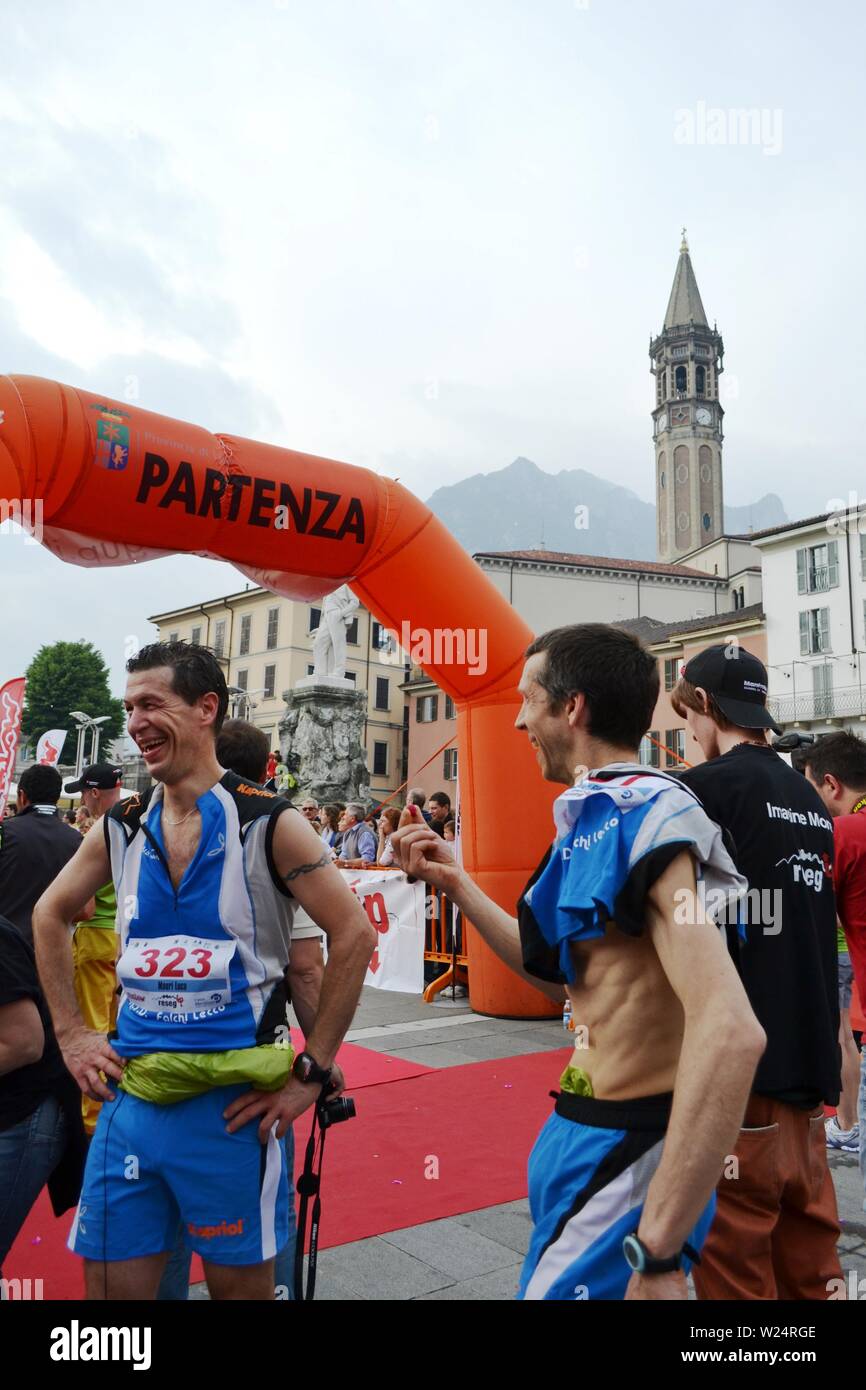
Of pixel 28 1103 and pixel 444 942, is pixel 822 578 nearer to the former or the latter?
pixel 444 942

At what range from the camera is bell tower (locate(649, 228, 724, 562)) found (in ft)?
277

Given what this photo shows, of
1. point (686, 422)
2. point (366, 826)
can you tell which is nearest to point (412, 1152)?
point (366, 826)

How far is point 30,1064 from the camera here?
257 centimetres

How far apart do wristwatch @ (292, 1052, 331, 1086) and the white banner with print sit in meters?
7.19

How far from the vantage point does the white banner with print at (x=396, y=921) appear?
377 inches

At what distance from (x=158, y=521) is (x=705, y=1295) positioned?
467 centimetres

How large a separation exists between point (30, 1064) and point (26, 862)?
1.78 meters

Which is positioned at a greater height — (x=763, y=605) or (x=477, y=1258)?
(x=763, y=605)

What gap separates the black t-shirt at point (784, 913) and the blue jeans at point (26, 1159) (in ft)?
6.06

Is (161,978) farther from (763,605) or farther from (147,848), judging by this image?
(763,605)

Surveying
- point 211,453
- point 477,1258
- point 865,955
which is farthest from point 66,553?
point 865,955

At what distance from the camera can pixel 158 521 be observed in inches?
220

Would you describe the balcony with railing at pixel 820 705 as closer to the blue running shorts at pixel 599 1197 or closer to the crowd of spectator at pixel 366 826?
the crowd of spectator at pixel 366 826

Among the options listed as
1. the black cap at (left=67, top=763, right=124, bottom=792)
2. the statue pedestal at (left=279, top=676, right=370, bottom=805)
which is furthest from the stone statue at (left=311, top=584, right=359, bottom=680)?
the black cap at (left=67, top=763, right=124, bottom=792)
